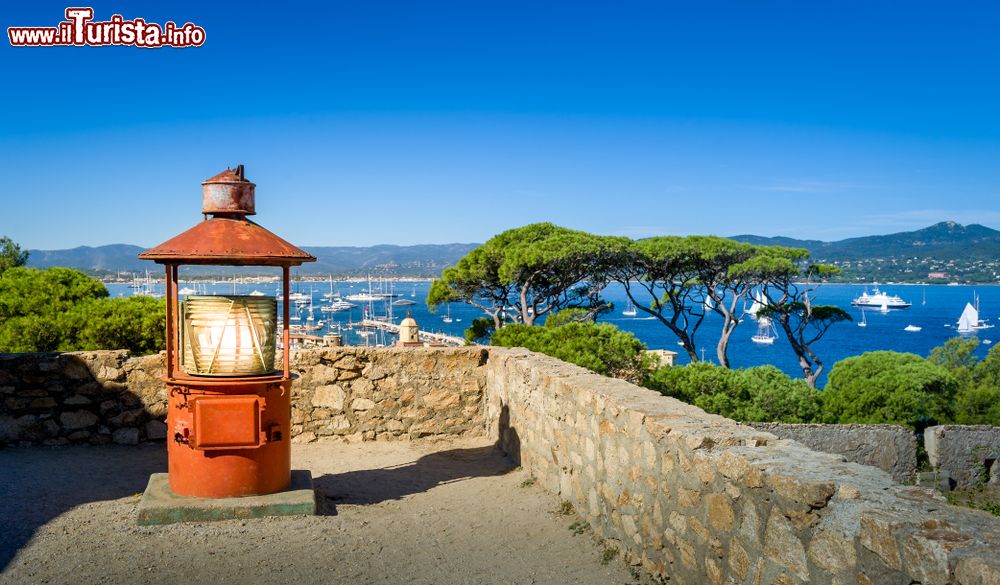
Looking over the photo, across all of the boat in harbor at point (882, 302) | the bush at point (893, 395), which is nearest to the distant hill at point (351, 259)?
the bush at point (893, 395)

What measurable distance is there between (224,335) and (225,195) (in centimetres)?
99

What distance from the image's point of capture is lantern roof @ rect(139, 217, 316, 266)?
17.3ft

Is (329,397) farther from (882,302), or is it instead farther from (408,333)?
(882,302)

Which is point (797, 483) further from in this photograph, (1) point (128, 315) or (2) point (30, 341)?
(2) point (30, 341)

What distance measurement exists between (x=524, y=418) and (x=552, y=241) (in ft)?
67.3

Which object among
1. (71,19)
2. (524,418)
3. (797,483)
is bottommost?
(524,418)

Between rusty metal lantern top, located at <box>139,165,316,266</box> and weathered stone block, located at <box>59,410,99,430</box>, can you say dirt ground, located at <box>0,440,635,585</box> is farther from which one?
rusty metal lantern top, located at <box>139,165,316,266</box>

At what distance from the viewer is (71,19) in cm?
977

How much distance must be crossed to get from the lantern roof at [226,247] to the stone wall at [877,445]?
12877 mm

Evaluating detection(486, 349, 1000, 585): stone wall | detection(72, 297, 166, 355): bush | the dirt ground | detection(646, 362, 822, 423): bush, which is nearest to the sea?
detection(646, 362, 822, 423): bush

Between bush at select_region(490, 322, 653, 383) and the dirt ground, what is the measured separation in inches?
351

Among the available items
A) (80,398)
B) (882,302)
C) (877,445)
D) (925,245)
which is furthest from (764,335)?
(80,398)

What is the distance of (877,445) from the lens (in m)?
15.8

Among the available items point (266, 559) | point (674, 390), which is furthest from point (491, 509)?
point (674, 390)
